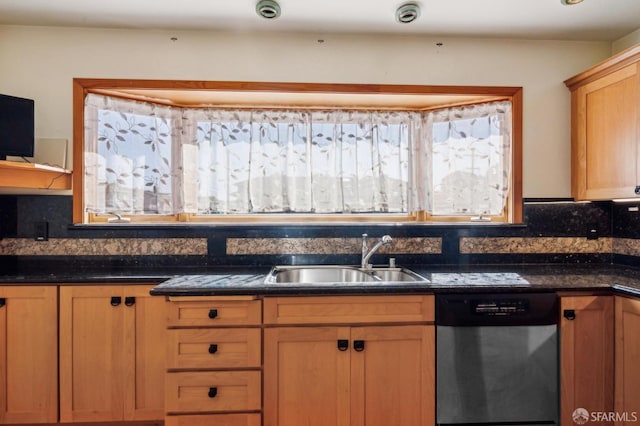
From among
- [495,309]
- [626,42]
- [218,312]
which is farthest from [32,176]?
[626,42]

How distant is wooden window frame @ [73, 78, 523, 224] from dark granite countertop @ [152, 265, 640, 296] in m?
0.52

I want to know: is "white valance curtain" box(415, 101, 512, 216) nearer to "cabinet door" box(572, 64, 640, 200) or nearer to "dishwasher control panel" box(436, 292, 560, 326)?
"cabinet door" box(572, 64, 640, 200)

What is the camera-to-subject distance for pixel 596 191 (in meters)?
2.12

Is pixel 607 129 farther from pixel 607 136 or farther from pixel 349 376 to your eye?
pixel 349 376

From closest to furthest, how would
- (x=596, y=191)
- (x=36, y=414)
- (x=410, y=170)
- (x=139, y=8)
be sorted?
1. (x=36, y=414)
2. (x=139, y=8)
3. (x=596, y=191)
4. (x=410, y=170)

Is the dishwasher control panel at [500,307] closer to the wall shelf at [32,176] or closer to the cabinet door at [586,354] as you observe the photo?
the cabinet door at [586,354]

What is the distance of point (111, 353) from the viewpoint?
185cm

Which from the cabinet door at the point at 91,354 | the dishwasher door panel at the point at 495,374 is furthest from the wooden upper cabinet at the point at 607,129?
the cabinet door at the point at 91,354

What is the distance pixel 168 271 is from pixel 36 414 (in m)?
0.97

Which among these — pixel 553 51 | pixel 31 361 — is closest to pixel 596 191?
pixel 553 51

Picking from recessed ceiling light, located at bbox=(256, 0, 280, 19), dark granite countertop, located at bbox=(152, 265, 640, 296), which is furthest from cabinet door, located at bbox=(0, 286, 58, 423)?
recessed ceiling light, located at bbox=(256, 0, 280, 19)

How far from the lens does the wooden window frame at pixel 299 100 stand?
2.17 m

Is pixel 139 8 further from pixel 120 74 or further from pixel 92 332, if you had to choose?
pixel 92 332

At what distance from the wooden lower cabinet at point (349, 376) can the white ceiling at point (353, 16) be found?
1800mm
